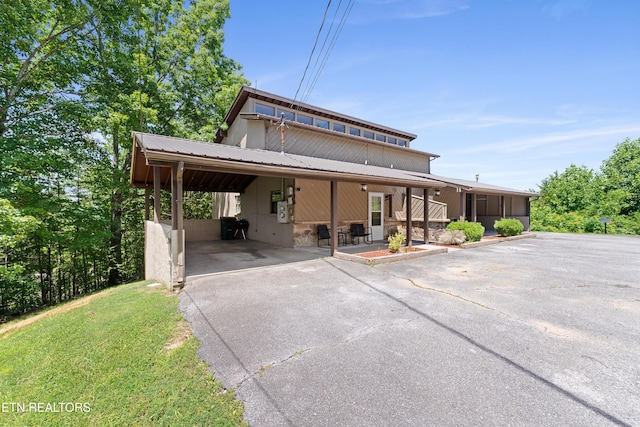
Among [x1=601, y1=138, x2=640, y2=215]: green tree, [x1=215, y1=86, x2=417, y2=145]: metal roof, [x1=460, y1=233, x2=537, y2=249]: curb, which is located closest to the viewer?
[x1=460, y1=233, x2=537, y2=249]: curb

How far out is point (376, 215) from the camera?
1164cm

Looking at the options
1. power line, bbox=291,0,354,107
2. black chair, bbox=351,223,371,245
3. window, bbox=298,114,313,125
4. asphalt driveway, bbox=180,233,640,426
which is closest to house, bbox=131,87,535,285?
window, bbox=298,114,313,125

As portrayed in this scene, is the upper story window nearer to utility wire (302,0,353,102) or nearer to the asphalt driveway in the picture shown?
utility wire (302,0,353,102)

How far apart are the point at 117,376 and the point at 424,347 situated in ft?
10.8

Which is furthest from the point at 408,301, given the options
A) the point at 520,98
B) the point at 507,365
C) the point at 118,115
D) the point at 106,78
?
the point at 106,78

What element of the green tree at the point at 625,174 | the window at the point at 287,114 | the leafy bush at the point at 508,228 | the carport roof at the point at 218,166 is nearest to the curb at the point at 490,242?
the leafy bush at the point at 508,228

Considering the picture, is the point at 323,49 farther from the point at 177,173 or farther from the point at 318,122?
the point at 318,122

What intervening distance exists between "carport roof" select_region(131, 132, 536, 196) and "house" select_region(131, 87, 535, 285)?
4 cm

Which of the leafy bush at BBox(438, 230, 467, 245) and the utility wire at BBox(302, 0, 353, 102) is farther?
the leafy bush at BBox(438, 230, 467, 245)

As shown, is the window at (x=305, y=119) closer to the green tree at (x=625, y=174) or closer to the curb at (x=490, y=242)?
the curb at (x=490, y=242)

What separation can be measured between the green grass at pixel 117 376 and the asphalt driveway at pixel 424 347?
226mm

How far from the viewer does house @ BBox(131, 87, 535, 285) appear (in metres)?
7.46

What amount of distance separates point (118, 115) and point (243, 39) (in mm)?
5932

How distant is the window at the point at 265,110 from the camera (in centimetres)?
1105
